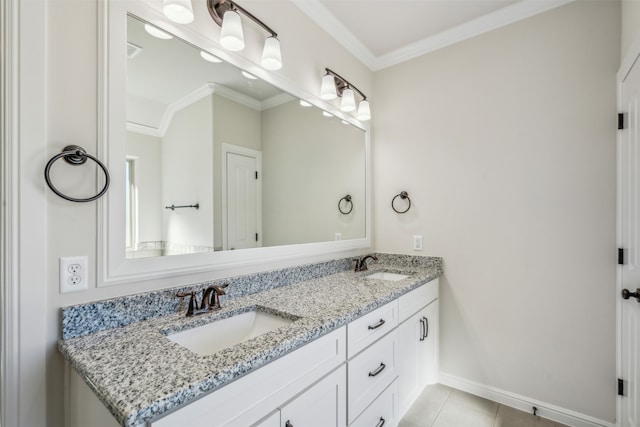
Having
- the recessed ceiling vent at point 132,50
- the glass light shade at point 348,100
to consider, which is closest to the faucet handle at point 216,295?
the recessed ceiling vent at point 132,50

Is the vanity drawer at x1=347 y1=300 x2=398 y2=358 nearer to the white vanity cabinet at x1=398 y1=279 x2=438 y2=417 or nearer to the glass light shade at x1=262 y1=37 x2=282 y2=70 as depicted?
the white vanity cabinet at x1=398 y1=279 x2=438 y2=417

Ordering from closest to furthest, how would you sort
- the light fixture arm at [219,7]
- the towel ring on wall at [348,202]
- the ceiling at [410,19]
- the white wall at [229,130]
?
the light fixture arm at [219,7]
the white wall at [229,130]
the ceiling at [410,19]
the towel ring on wall at [348,202]

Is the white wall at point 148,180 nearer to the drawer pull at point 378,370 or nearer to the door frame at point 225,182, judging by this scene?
the door frame at point 225,182

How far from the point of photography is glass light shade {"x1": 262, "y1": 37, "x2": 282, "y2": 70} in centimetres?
152

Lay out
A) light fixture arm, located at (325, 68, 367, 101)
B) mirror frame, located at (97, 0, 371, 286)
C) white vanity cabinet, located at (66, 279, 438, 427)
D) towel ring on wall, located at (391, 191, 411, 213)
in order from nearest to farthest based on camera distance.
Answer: white vanity cabinet, located at (66, 279, 438, 427)
mirror frame, located at (97, 0, 371, 286)
light fixture arm, located at (325, 68, 367, 101)
towel ring on wall, located at (391, 191, 411, 213)

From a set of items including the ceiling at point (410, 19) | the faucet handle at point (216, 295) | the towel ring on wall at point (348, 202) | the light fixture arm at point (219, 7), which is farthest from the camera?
the towel ring on wall at point (348, 202)

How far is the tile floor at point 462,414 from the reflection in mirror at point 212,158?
1304 mm

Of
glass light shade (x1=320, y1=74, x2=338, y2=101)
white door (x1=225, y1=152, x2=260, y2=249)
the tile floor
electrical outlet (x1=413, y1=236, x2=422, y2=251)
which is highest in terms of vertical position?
glass light shade (x1=320, y1=74, x2=338, y2=101)

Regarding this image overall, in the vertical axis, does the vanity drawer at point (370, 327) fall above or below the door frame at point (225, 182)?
below

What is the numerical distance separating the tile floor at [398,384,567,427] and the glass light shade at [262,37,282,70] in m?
2.22

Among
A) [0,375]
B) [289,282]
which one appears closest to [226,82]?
[289,282]

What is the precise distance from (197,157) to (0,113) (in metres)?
0.63

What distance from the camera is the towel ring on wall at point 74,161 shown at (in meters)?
0.88

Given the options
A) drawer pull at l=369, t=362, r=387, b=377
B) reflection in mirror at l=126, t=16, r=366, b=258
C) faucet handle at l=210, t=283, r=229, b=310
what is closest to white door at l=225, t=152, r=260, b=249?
reflection in mirror at l=126, t=16, r=366, b=258
